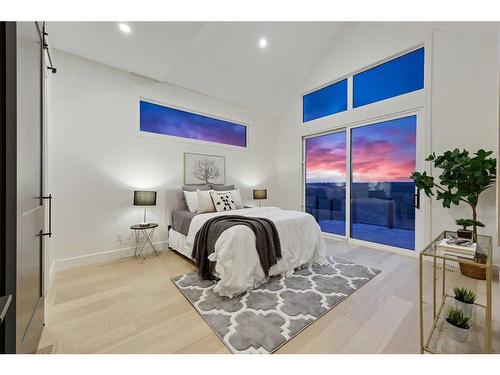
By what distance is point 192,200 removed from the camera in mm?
3373

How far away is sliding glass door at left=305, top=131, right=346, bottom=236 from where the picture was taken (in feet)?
13.9

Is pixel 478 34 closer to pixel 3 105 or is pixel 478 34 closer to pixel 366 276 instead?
pixel 366 276

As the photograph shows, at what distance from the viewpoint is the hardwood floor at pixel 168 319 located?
145 cm

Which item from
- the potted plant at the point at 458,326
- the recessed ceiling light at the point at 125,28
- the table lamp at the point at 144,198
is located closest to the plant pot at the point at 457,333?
the potted plant at the point at 458,326

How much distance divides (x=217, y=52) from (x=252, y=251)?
327 centimetres

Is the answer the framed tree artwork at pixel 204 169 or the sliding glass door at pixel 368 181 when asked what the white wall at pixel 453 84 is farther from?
the framed tree artwork at pixel 204 169

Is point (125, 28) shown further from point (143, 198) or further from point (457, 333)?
point (457, 333)

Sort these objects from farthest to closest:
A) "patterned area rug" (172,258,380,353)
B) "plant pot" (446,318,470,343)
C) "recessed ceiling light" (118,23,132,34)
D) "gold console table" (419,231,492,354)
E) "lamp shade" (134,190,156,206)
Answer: "lamp shade" (134,190,156,206) < "recessed ceiling light" (118,23,132,34) < "patterned area rug" (172,258,380,353) < "plant pot" (446,318,470,343) < "gold console table" (419,231,492,354)

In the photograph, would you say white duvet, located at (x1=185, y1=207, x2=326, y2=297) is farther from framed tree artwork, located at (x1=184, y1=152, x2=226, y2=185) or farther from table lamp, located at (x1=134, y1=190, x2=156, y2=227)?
framed tree artwork, located at (x1=184, y1=152, x2=226, y2=185)

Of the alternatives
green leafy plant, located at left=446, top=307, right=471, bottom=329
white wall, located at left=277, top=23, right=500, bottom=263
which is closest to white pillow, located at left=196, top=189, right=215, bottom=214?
green leafy plant, located at left=446, top=307, right=471, bottom=329

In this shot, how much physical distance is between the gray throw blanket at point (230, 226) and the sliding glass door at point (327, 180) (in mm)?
2421

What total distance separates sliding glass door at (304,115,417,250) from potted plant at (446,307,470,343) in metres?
2.20
